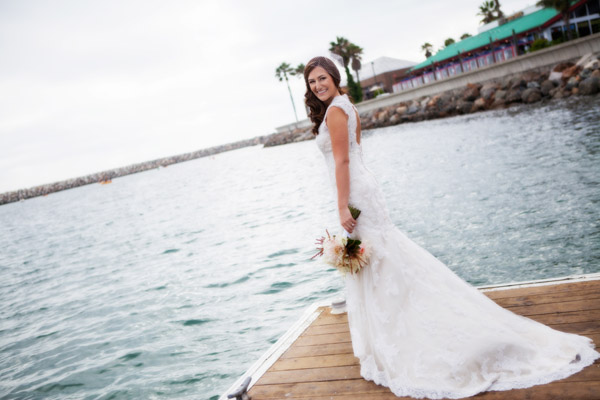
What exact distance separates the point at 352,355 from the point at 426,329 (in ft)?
2.83

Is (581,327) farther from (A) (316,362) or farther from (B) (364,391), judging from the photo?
(A) (316,362)

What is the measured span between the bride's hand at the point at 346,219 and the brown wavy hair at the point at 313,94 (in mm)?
667

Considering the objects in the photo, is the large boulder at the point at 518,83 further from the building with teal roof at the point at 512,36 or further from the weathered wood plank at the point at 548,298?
the weathered wood plank at the point at 548,298

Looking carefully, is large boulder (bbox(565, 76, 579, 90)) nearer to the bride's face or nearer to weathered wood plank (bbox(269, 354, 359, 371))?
the bride's face

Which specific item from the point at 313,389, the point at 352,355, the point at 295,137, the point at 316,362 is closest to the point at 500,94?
the point at 352,355

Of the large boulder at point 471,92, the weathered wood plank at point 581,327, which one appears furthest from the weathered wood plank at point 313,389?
the large boulder at point 471,92

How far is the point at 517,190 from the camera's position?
12172 millimetres

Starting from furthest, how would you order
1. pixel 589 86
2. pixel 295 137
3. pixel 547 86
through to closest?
1. pixel 295 137
2. pixel 547 86
3. pixel 589 86

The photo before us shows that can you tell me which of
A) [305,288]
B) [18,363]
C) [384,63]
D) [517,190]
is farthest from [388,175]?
[384,63]

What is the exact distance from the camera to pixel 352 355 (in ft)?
12.6

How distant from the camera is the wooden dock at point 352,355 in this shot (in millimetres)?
2816

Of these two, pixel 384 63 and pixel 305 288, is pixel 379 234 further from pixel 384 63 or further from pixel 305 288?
pixel 384 63

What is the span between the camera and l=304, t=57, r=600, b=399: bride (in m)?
3.01

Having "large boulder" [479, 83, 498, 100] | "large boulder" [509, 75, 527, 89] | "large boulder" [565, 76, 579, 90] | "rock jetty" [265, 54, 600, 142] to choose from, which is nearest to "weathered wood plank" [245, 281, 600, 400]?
"rock jetty" [265, 54, 600, 142]
